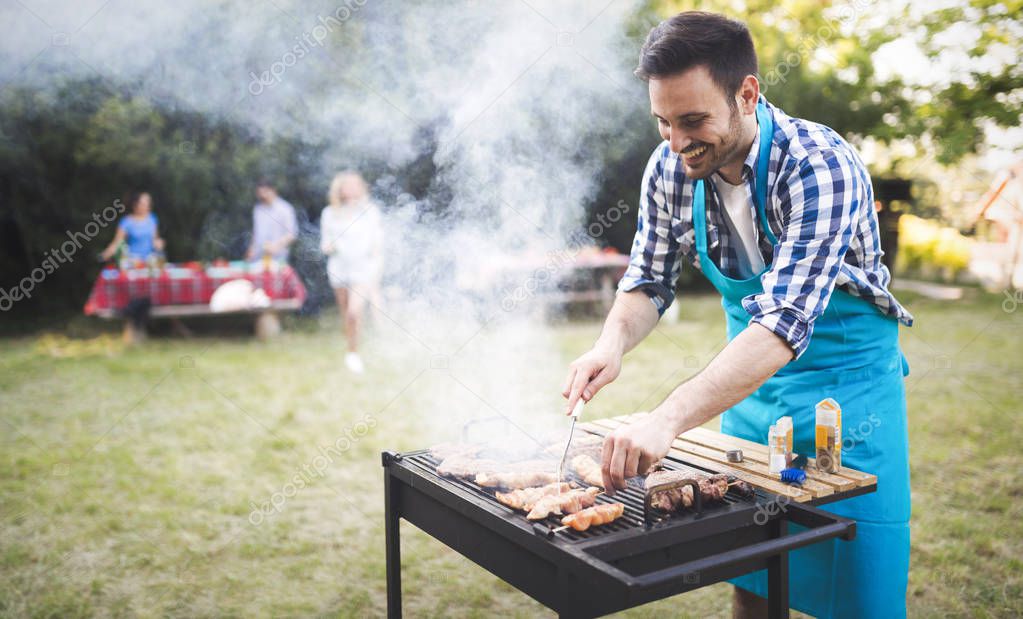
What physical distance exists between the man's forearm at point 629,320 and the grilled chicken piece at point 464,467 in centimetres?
53

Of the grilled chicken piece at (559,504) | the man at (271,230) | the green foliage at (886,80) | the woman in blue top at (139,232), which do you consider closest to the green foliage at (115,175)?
the woman in blue top at (139,232)

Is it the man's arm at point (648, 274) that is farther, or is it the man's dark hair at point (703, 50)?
the man's arm at point (648, 274)

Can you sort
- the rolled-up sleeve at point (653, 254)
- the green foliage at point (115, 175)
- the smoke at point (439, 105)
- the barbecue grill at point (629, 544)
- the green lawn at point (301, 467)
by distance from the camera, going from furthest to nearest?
the green foliage at point (115, 175) → the smoke at point (439, 105) → the green lawn at point (301, 467) → the rolled-up sleeve at point (653, 254) → the barbecue grill at point (629, 544)

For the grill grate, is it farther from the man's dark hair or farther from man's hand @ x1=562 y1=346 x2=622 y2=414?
the man's dark hair

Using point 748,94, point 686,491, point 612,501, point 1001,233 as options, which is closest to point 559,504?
point 612,501

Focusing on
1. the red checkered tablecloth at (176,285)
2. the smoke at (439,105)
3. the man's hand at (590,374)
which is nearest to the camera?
the man's hand at (590,374)

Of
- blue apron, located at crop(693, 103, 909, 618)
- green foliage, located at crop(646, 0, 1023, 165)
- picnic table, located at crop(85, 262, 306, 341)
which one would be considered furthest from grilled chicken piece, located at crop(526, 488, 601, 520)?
picnic table, located at crop(85, 262, 306, 341)

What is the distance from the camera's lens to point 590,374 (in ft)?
7.55

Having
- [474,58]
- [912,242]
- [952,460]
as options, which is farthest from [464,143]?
[912,242]

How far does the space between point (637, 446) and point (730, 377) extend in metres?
0.31

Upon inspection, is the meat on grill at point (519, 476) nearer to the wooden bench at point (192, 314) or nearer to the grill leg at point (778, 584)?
the grill leg at point (778, 584)

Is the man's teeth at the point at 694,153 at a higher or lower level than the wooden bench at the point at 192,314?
higher

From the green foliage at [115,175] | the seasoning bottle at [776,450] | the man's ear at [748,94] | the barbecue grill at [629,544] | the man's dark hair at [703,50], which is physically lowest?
the barbecue grill at [629,544]

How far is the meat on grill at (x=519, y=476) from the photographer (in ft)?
Answer: 7.07
